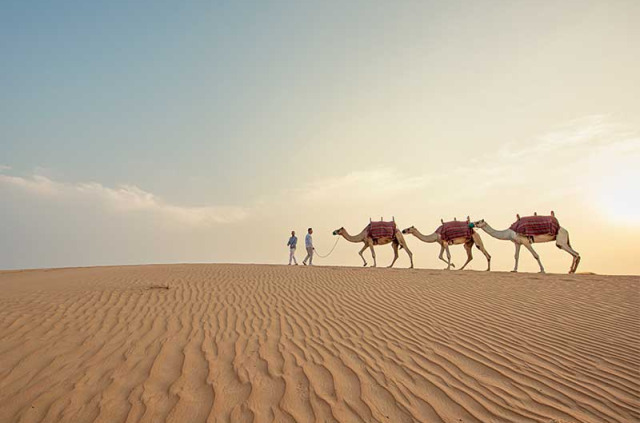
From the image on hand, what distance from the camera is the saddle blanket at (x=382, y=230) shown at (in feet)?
70.4

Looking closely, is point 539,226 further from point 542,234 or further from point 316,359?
point 316,359

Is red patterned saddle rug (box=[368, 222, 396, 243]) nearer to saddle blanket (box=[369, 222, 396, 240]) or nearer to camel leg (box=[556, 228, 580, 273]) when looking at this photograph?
saddle blanket (box=[369, 222, 396, 240])

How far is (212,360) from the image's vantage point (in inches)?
193

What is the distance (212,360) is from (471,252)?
1838 centimetres

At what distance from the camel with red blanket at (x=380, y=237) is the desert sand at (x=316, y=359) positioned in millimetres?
12072

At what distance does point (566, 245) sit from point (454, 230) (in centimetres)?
482

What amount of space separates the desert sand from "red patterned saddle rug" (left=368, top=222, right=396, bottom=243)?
474 inches

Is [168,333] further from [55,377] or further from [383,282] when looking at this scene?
[383,282]

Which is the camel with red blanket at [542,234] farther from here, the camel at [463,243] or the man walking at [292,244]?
the man walking at [292,244]

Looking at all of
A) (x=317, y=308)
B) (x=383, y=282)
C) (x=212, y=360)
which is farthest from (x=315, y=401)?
(x=383, y=282)

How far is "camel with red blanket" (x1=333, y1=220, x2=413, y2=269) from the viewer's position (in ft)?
70.5

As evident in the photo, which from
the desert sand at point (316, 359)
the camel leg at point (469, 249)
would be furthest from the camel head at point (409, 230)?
the desert sand at point (316, 359)

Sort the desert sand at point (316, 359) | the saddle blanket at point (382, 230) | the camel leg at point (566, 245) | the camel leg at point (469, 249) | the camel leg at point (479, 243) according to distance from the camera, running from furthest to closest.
Answer: the saddle blanket at point (382, 230), the camel leg at point (469, 249), the camel leg at point (479, 243), the camel leg at point (566, 245), the desert sand at point (316, 359)

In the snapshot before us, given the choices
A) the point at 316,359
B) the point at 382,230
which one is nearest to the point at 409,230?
the point at 382,230
